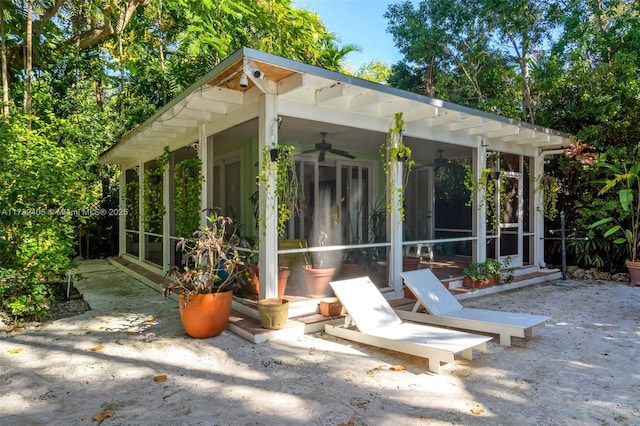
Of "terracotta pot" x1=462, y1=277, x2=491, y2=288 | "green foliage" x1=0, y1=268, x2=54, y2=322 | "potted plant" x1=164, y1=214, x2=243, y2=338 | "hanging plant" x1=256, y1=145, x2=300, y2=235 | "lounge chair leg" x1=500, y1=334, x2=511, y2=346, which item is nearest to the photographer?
"lounge chair leg" x1=500, y1=334, x2=511, y2=346

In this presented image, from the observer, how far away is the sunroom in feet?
14.7

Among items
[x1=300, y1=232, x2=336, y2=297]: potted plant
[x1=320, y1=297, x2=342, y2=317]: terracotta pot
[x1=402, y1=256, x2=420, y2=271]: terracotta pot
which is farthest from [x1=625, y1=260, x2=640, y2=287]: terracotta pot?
[x1=320, y1=297, x2=342, y2=317]: terracotta pot

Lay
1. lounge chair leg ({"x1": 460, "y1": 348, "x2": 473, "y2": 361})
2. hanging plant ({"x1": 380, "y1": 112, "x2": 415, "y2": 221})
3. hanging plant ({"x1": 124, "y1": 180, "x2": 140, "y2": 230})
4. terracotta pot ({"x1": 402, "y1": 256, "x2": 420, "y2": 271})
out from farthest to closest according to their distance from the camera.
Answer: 1. hanging plant ({"x1": 124, "y1": 180, "x2": 140, "y2": 230})
2. terracotta pot ({"x1": 402, "y1": 256, "x2": 420, "y2": 271})
3. hanging plant ({"x1": 380, "y1": 112, "x2": 415, "y2": 221})
4. lounge chair leg ({"x1": 460, "y1": 348, "x2": 473, "y2": 361})

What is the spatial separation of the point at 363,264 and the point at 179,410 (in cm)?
382

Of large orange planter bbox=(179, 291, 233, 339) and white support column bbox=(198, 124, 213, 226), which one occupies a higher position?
white support column bbox=(198, 124, 213, 226)

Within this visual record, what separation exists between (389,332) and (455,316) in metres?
0.95

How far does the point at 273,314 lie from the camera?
4102 millimetres

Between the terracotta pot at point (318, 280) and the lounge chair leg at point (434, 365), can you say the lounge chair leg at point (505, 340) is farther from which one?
the terracotta pot at point (318, 280)

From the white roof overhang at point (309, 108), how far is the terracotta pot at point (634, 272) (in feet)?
8.80

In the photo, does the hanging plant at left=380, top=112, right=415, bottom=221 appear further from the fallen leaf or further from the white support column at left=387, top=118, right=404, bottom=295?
the fallen leaf

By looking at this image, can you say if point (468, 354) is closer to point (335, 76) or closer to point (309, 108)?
point (335, 76)

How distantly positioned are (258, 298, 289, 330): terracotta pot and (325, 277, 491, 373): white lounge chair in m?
0.54

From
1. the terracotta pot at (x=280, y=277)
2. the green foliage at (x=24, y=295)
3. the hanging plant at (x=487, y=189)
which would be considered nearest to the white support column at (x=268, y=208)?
the terracotta pot at (x=280, y=277)

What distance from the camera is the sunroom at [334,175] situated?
449cm
